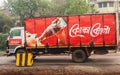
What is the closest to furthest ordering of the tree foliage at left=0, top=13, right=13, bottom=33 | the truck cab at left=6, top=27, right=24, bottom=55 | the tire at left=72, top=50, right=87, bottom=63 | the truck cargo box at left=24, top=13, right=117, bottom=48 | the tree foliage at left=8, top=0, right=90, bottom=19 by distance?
the truck cargo box at left=24, top=13, right=117, bottom=48 < the tire at left=72, top=50, right=87, bottom=63 < the truck cab at left=6, top=27, right=24, bottom=55 < the tree foliage at left=0, top=13, right=13, bottom=33 < the tree foliage at left=8, top=0, right=90, bottom=19

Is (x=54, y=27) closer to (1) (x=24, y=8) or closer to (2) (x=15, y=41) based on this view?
(2) (x=15, y=41)

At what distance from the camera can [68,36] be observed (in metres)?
19.3

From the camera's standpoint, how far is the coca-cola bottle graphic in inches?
768

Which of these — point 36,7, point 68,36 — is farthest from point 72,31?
point 36,7

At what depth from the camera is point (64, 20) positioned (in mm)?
19438

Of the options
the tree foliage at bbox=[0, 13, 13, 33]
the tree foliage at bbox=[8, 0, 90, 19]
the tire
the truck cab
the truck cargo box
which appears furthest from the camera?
the tree foliage at bbox=[8, 0, 90, 19]

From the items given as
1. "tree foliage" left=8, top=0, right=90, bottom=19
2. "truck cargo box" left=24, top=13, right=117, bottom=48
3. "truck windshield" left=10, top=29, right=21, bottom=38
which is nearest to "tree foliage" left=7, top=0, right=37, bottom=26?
"tree foliage" left=8, top=0, right=90, bottom=19

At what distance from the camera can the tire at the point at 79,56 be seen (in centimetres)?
1919

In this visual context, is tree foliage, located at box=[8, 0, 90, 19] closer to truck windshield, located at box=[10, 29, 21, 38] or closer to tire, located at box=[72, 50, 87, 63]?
truck windshield, located at box=[10, 29, 21, 38]

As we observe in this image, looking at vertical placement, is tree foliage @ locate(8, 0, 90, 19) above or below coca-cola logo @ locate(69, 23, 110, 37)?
above

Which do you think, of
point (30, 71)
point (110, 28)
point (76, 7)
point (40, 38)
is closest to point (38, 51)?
point (40, 38)

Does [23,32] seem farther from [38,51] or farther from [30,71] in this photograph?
[30,71]

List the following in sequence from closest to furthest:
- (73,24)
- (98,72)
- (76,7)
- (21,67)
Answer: (98,72) → (21,67) → (73,24) → (76,7)

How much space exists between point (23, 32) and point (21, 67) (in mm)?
3278
